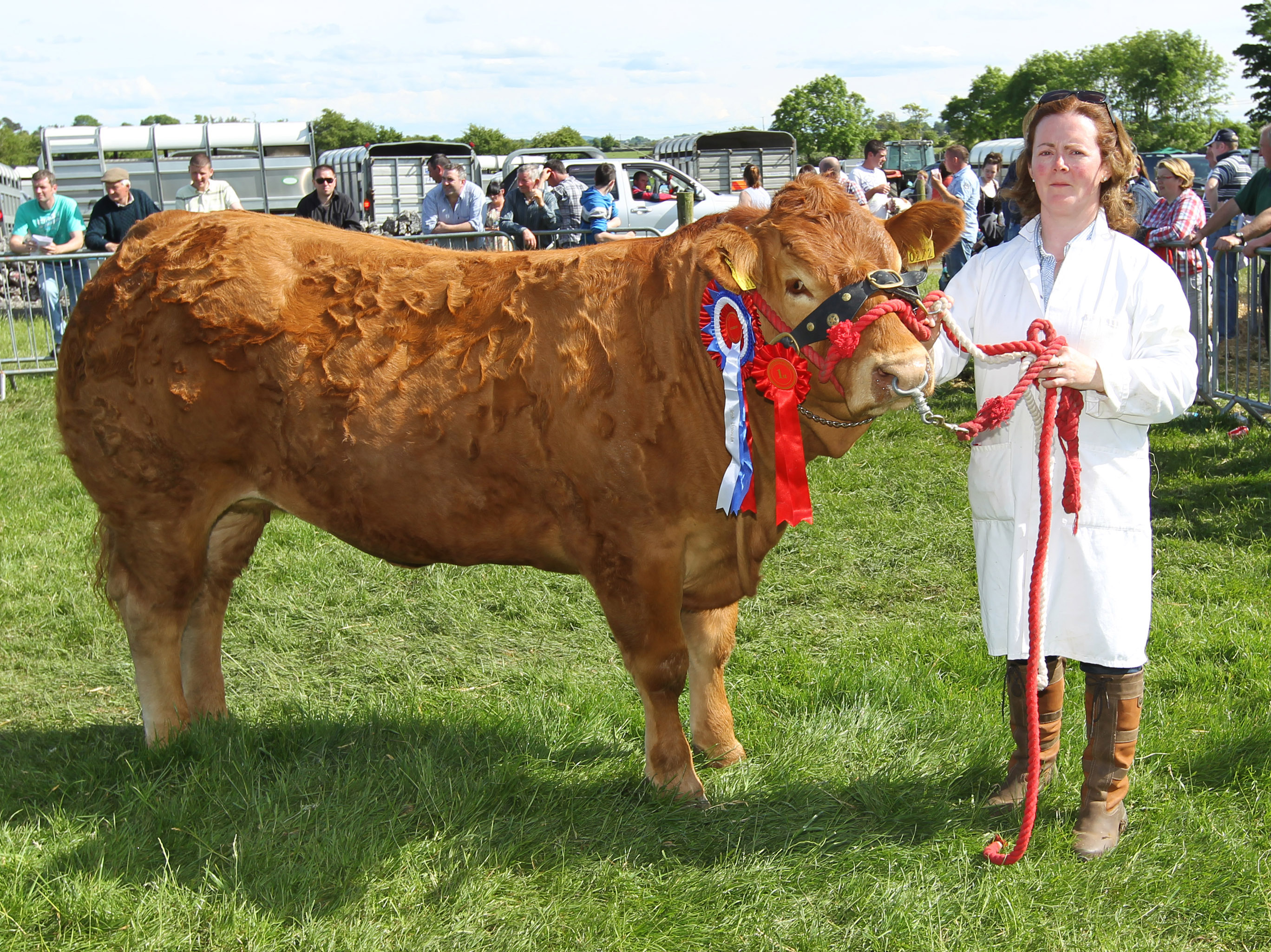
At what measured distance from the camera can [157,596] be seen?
137 inches

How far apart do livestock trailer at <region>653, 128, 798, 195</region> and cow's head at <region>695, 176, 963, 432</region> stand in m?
26.3

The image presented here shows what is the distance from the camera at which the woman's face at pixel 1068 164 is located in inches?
109

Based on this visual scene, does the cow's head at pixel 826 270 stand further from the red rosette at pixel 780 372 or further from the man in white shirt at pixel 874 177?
the man in white shirt at pixel 874 177

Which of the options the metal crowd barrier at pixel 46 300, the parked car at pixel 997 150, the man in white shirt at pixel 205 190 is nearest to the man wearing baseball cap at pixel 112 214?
the metal crowd barrier at pixel 46 300

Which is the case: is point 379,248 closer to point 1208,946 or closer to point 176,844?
point 176,844

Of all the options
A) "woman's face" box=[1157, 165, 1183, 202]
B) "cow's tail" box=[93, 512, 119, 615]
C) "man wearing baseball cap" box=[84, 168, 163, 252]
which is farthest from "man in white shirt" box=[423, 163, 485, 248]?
"cow's tail" box=[93, 512, 119, 615]

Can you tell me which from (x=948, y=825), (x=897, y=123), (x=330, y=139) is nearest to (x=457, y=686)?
(x=948, y=825)

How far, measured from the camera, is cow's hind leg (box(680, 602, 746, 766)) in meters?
3.49

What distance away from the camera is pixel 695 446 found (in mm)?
3010

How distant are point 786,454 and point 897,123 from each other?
151523 mm

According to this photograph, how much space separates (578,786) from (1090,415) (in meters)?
1.83

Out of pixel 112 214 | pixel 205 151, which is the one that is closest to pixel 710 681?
pixel 112 214

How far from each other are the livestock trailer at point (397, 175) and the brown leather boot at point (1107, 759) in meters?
21.7

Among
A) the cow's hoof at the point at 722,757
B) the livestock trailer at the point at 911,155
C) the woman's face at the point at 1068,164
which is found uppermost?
the livestock trailer at the point at 911,155
